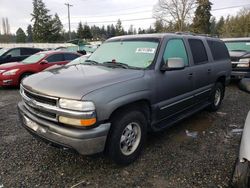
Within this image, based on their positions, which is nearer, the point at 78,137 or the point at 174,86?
the point at 78,137

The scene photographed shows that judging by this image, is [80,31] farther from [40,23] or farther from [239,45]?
[239,45]

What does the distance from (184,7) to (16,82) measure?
144 feet

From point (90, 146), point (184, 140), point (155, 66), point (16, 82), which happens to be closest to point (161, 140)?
point (184, 140)

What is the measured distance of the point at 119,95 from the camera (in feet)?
9.57

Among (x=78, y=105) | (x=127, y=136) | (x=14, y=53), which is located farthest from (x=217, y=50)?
(x=14, y=53)

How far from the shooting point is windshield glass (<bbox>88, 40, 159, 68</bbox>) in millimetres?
3682

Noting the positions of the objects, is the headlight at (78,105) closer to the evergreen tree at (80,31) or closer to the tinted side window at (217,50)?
the tinted side window at (217,50)

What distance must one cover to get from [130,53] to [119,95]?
4.02 ft

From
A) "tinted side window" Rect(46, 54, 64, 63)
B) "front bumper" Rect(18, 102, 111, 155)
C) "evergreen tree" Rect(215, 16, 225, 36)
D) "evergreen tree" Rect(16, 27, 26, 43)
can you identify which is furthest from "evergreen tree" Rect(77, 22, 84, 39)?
"front bumper" Rect(18, 102, 111, 155)

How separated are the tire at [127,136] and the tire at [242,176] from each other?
147 centimetres

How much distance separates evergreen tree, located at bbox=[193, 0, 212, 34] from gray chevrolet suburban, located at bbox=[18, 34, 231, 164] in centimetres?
5426

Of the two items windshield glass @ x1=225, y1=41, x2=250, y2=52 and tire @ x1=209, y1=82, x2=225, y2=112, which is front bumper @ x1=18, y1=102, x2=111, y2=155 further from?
windshield glass @ x1=225, y1=41, x2=250, y2=52

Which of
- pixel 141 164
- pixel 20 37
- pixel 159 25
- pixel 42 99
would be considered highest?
pixel 159 25

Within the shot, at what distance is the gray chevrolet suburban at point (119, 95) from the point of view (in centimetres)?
271
